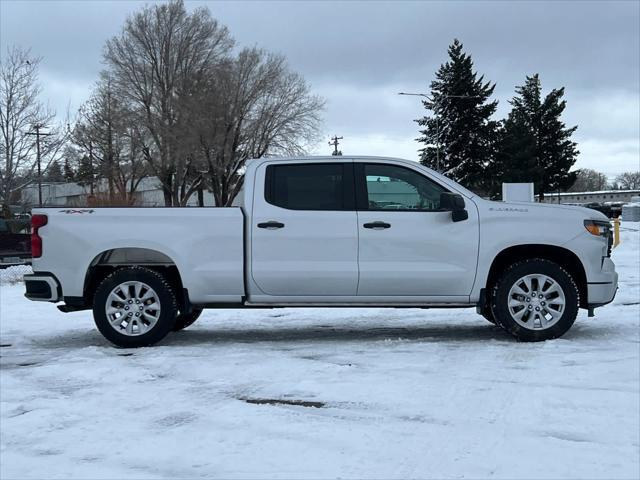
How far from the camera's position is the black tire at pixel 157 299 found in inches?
276

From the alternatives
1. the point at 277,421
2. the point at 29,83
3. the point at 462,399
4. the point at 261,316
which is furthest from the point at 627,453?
the point at 29,83

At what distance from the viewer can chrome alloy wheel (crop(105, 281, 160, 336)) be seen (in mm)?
7043

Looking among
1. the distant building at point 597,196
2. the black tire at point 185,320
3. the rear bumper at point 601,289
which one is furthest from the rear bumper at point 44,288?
the distant building at point 597,196

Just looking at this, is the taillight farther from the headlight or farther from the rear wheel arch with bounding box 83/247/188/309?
the headlight

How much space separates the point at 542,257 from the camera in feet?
23.7

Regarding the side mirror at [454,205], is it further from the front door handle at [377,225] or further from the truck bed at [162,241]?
the truck bed at [162,241]

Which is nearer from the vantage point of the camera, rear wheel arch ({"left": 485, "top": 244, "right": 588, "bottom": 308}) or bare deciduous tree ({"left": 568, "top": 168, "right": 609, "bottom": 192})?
rear wheel arch ({"left": 485, "top": 244, "right": 588, "bottom": 308})

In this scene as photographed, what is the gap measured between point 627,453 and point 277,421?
6.83 ft

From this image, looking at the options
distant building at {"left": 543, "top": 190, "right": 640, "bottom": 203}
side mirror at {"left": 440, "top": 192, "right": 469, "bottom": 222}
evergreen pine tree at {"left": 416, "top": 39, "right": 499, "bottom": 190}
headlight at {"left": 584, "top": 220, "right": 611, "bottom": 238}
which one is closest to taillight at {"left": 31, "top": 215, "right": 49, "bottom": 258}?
side mirror at {"left": 440, "top": 192, "right": 469, "bottom": 222}

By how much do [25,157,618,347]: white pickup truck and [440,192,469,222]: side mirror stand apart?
14 millimetres

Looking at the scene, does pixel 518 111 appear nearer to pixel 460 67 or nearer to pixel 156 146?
pixel 460 67

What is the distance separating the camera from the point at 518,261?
713 centimetres

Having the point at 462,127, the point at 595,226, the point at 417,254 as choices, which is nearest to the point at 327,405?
the point at 417,254

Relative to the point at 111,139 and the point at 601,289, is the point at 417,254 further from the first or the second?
the point at 111,139
